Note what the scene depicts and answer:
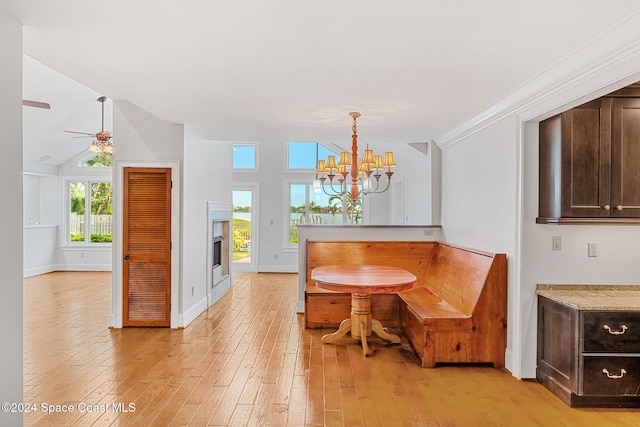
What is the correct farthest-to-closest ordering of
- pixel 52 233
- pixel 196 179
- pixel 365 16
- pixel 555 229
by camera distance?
pixel 52 233 → pixel 196 179 → pixel 555 229 → pixel 365 16

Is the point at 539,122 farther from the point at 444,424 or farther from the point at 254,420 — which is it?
the point at 254,420

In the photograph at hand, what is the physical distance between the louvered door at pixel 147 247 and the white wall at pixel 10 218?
2571mm

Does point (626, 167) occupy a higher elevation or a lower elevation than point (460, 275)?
higher

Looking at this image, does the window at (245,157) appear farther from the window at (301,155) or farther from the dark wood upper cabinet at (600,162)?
the dark wood upper cabinet at (600,162)

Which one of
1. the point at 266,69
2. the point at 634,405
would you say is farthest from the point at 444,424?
the point at 266,69

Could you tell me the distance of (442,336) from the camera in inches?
135

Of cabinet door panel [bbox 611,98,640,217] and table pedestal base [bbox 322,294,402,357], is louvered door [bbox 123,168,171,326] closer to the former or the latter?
table pedestal base [bbox 322,294,402,357]

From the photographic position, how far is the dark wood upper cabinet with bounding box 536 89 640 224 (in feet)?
9.53

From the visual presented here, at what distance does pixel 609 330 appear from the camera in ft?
8.73

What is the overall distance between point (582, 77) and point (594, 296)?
5.18ft

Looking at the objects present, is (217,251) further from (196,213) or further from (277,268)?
(277,268)

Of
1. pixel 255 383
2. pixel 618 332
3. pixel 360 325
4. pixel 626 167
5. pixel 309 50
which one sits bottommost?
pixel 255 383

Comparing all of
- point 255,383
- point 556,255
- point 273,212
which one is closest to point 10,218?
point 255,383

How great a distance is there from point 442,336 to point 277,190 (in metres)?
5.82
